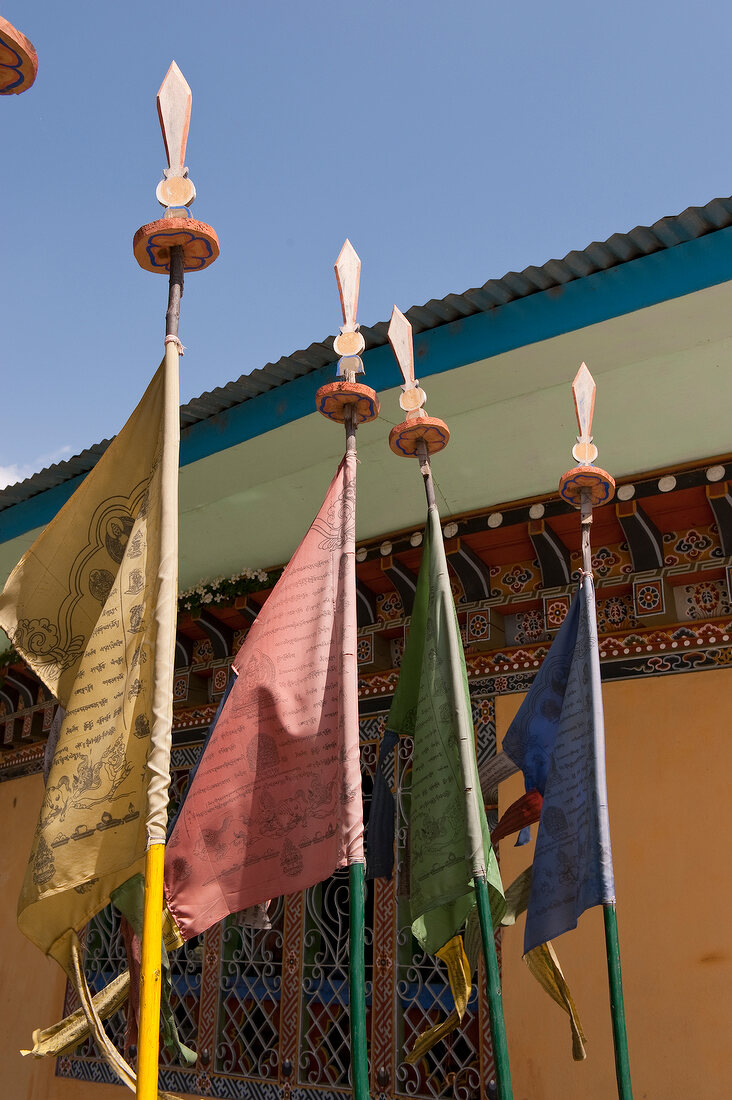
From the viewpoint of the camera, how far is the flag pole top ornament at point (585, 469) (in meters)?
3.07

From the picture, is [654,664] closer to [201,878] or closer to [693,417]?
[693,417]

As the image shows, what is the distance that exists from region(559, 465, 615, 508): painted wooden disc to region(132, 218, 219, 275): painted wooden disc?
1336 mm

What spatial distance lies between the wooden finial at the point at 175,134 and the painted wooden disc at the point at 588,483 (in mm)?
1444

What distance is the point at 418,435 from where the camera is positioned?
2.76 meters

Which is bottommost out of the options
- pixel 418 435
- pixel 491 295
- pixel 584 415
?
pixel 418 435

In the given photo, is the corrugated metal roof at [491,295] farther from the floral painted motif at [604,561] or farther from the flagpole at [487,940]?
the flagpole at [487,940]

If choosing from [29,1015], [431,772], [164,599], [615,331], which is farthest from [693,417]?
[29,1015]

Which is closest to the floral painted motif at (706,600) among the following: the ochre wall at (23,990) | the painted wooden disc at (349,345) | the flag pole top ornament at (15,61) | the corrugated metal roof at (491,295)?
the corrugated metal roof at (491,295)

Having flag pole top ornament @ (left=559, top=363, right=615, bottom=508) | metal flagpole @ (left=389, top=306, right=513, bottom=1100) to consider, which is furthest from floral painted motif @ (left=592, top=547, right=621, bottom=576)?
metal flagpole @ (left=389, top=306, right=513, bottom=1100)

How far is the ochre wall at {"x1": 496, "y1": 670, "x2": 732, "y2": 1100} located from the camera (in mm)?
3605

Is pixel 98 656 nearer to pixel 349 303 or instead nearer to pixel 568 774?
pixel 349 303

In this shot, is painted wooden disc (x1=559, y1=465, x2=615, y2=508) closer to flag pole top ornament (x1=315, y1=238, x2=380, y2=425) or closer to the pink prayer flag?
flag pole top ornament (x1=315, y1=238, x2=380, y2=425)

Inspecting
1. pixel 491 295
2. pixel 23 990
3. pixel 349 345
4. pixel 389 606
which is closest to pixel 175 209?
pixel 349 345

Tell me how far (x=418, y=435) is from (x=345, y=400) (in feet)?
0.84
